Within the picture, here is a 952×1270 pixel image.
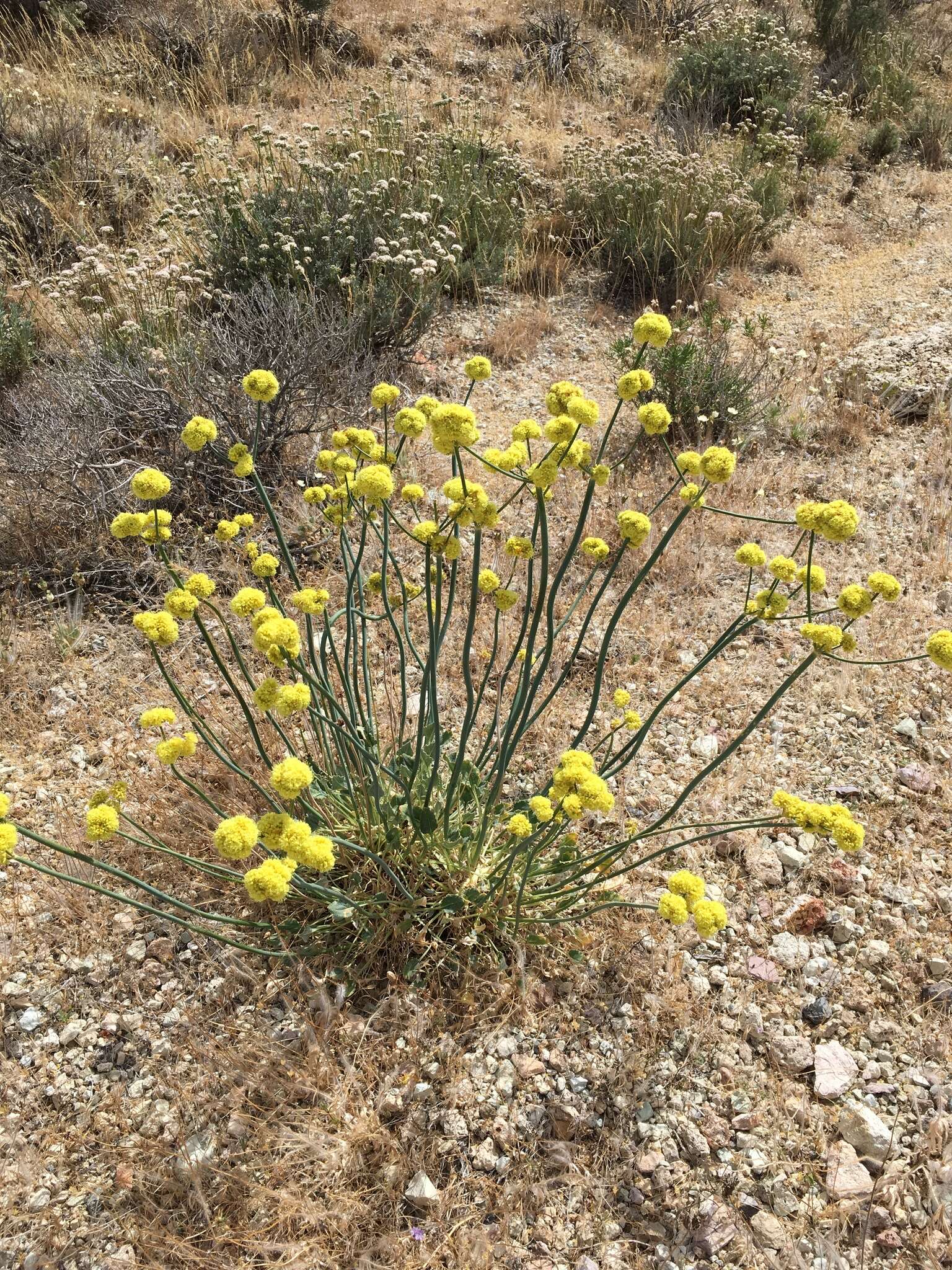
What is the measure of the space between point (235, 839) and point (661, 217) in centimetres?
624

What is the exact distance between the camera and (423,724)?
2.35 m

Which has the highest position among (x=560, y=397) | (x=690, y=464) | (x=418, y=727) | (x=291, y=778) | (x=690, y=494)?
(x=560, y=397)

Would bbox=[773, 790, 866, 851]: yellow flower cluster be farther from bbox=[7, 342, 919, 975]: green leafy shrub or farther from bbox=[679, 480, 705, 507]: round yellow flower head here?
bbox=[679, 480, 705, 507]: round yellow flower head

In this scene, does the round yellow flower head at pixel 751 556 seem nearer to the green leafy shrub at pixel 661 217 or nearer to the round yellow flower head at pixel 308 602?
the round yellow flower head at pixel 308 602

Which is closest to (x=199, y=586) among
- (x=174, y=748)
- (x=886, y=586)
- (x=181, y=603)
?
(x=181, y=603)

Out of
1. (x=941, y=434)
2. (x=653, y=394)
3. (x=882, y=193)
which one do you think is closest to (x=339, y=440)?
(x=653, y=394)

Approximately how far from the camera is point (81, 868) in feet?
8.89

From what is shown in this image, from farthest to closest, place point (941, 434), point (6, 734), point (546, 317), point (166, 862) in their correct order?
point (546, 317), point (941, 434), point (6, 734), point (166, 862)

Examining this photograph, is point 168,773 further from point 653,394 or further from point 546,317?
point 546,317

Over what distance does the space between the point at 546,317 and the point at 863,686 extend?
12.1ft

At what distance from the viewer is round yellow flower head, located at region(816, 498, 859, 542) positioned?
1735 millimetres

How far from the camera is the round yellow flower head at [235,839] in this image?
149cm

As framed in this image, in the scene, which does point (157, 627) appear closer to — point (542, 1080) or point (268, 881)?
point (268, 881)

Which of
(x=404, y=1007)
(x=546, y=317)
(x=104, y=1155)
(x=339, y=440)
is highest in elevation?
(x=339, y=440)
